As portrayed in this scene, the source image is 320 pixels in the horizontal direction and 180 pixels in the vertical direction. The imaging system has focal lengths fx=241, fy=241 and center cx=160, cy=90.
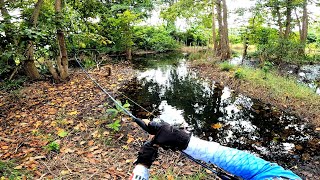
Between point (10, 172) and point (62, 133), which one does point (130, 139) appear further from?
point (10, 172)

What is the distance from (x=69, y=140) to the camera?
442 centimetres

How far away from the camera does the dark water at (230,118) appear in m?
4.77

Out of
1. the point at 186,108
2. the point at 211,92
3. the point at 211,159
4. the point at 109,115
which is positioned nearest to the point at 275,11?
the point at 211,92

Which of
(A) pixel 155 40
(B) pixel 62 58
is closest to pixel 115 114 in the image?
(B) pixel 62 58

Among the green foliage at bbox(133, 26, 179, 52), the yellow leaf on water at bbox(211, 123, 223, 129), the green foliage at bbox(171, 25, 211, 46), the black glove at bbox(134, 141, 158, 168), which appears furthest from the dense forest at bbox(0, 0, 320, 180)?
the green foliage at bbox(171, 25, 211, 46)

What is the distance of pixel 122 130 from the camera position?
16.0 feet

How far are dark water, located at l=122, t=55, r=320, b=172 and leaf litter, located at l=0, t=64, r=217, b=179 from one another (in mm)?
1397

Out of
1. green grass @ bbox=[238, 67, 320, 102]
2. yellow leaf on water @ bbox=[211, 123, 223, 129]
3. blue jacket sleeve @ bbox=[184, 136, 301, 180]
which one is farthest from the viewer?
green grass @ bbox=[238, 67, 320, 102]

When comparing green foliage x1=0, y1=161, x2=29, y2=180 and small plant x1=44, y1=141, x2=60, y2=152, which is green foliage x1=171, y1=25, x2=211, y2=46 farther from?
green foliage x1=0, y1=161, x2=29, y2=180

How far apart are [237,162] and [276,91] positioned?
7150mm

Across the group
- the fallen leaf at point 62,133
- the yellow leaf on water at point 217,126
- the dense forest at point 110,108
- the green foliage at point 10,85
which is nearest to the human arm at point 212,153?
the dense forest at point 110,108

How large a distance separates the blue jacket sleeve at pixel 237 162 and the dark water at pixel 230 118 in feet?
10.7

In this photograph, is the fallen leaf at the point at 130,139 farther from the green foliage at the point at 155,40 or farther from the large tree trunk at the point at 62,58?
the green foliage at the point at 155,40

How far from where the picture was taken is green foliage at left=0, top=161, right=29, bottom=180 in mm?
3127
